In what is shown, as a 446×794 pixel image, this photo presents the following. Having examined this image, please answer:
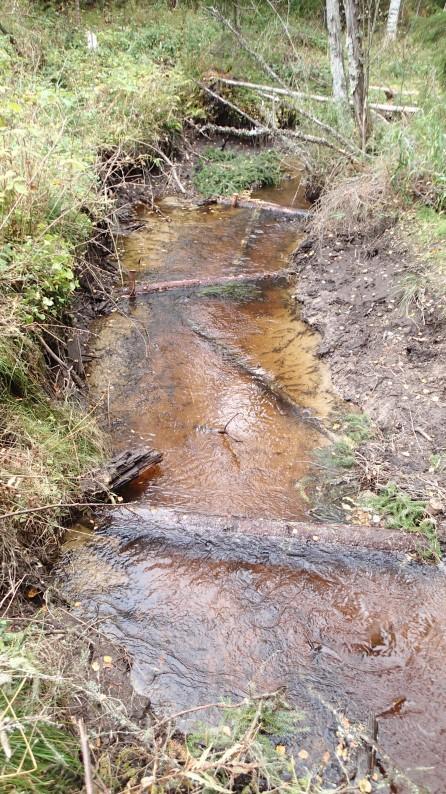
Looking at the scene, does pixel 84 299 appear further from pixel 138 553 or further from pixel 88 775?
pixel 88 775

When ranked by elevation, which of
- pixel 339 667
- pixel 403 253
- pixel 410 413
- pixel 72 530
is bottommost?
pixel 339 667

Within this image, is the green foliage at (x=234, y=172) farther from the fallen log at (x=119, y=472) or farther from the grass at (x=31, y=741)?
the grass at (x=31, y=741)

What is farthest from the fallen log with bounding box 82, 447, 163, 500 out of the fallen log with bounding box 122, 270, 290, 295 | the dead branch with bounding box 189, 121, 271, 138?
the dead branch with bounding box 189, 121, 271, 138

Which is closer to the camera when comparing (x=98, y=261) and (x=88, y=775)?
(x=88, y=775)

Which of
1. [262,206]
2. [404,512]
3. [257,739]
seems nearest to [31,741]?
[257,739]

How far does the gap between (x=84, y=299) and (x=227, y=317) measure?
1.70 meters

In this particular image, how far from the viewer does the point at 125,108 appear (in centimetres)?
850

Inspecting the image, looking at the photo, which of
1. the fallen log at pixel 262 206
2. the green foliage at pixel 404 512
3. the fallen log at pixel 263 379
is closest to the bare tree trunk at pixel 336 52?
the fallen log at pixel 262 206

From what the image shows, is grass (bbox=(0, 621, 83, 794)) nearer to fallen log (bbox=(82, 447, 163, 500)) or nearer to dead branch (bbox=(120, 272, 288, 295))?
fallen log (bbox=(82, 447, 163, 500))

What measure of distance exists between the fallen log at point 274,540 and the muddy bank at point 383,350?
432mm

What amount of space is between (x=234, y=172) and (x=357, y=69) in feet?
11.5

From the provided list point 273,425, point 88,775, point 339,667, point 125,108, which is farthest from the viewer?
point 125,108

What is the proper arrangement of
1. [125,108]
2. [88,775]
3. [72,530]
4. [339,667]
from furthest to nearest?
[125,108] < [72,530] < [339,667] < [88,775]

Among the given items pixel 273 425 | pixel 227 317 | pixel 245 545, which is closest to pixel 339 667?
pixel 245 545
